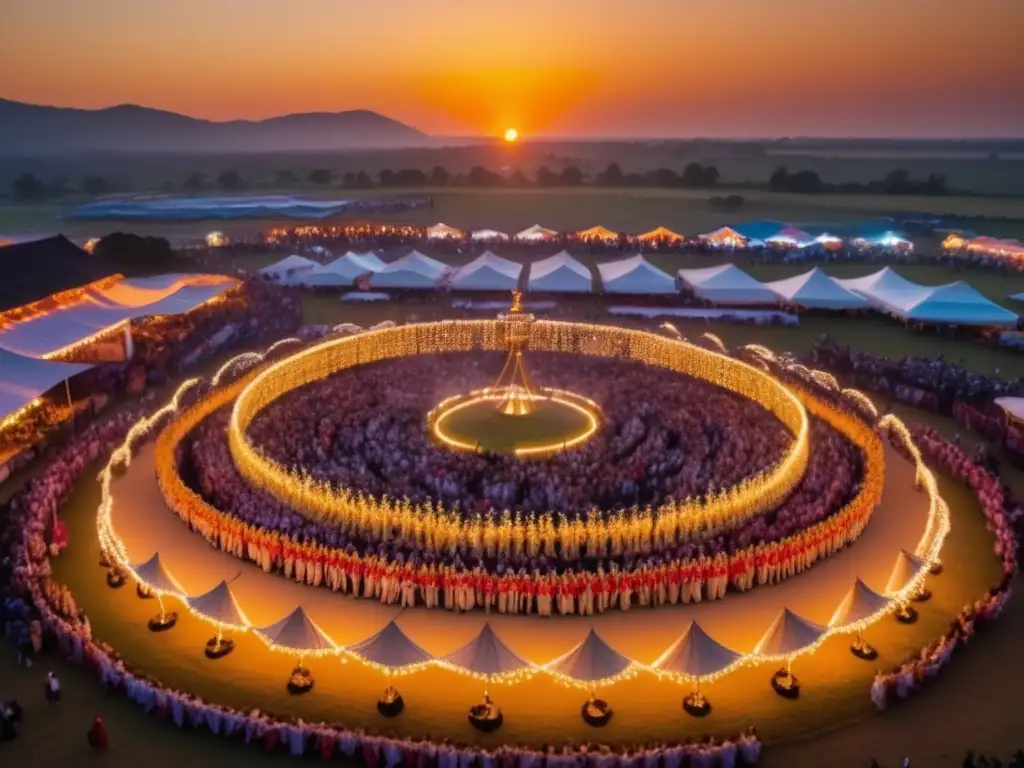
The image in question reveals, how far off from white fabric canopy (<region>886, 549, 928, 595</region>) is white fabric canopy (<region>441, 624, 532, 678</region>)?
25.5ft

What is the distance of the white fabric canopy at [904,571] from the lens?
15.9m

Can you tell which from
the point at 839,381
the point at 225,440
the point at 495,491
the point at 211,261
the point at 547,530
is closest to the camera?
the point at 547,530

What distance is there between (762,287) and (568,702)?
102ft

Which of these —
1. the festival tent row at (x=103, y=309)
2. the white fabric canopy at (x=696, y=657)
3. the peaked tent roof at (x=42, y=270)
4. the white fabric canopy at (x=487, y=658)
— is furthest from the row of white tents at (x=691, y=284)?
the white fabric canopy at (x=487, y=658)

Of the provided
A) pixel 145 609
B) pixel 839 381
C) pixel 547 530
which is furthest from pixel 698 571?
pixel 839 381

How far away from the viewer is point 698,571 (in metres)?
15.9

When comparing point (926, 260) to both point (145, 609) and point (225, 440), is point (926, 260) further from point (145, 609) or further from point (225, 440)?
point (145, 609)

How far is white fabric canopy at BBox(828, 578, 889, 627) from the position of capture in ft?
47.9

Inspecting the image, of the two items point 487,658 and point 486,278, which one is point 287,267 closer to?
point 486,278

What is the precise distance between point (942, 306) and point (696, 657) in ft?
97.6

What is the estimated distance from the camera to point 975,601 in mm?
16344

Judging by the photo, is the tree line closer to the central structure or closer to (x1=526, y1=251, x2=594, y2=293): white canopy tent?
(x1=526, y1=251, x2=594, y2=293): white canopy tent

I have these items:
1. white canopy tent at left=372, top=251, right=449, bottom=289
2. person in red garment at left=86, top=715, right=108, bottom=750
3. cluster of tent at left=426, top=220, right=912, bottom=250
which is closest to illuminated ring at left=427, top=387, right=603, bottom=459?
person in red garment at left=86, top=715, right=108, bottom=750

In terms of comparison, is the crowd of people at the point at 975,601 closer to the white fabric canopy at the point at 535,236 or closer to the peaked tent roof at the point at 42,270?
the peaked tent roof at the point at 42,270
